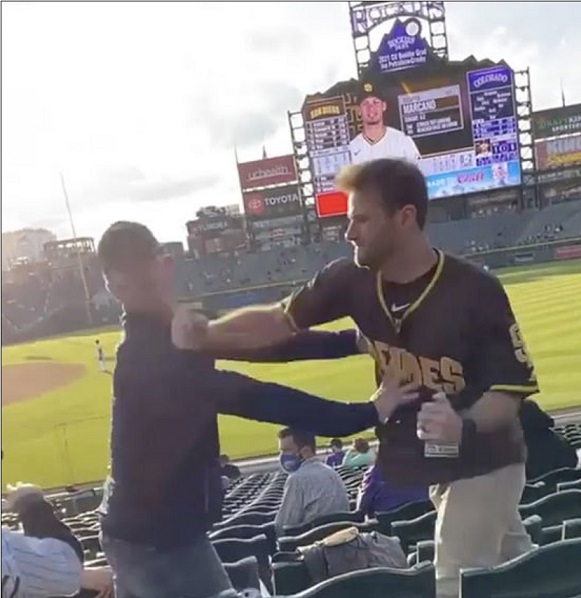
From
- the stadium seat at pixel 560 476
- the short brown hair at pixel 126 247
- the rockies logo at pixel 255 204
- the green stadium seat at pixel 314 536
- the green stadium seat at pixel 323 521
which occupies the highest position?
the rockies logo at pixel 255 204

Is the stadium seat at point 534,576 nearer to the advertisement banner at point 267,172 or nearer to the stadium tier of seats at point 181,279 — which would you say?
the stadium tier of seats at point 181,279

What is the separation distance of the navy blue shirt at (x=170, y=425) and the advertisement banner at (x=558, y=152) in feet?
11.2

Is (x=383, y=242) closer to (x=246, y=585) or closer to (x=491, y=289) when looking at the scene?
(x=491, y=289)

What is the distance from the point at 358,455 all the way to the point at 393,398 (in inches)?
68.8

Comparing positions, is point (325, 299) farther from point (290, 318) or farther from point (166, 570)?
point (166, 570)

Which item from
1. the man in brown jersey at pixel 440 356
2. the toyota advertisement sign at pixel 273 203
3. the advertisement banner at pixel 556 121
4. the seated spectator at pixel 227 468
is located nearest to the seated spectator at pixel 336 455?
the seated spectator at pixel 227 468

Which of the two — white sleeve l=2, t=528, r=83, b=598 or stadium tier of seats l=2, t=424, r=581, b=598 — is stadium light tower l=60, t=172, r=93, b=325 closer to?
stadium tier of seats l=2, t=424, r=581, b=598

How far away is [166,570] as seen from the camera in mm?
1214

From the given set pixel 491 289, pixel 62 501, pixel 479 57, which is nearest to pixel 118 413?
pixel 491 289

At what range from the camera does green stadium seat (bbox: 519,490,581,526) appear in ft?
5.07

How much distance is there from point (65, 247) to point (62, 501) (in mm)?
1372

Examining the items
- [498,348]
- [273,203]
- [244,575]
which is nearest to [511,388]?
[498,348]

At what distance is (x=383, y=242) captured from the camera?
1274 millimetres

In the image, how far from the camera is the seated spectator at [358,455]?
2.83m
